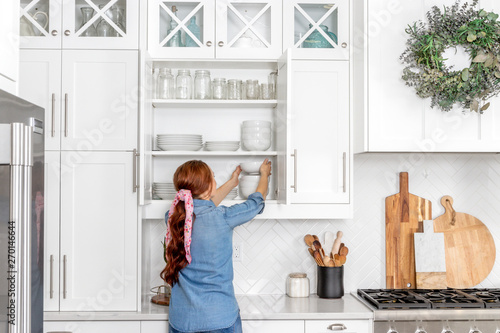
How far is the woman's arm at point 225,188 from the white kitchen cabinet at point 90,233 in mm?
434

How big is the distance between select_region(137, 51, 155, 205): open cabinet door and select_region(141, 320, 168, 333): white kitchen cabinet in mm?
579

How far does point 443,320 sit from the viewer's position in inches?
100

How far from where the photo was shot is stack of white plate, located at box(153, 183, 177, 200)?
2768 mm

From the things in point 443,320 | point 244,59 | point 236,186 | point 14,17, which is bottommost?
point 443,320

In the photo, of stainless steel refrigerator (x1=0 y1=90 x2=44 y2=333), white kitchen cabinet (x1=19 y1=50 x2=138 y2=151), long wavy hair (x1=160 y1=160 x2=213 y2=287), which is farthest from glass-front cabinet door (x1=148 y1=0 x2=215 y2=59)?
stainless steel refrigerator (x1=0 y1=90 x2=44 y2=333)

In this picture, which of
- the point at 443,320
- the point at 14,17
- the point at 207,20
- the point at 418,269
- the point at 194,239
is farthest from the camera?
the point at 418,269

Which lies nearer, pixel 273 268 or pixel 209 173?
pixel 209 173

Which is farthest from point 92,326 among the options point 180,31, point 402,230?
point 402,230

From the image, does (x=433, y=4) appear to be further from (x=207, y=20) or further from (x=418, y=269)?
(x=418, y=269)

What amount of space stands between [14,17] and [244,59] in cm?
161

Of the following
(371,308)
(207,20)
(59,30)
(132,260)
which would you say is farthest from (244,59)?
(371,308)

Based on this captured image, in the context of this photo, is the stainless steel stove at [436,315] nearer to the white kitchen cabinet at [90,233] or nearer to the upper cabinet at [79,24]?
the white kitchen cabinet at [90,233]

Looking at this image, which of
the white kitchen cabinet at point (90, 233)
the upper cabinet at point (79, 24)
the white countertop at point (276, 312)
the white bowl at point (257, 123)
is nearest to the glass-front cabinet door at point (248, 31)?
the white bowl at point (257, 123)

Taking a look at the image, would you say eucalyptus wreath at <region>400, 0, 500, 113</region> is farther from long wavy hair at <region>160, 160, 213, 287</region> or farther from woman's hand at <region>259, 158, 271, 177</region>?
long wavy hair at <region>160, 160, 213, 287</region>
